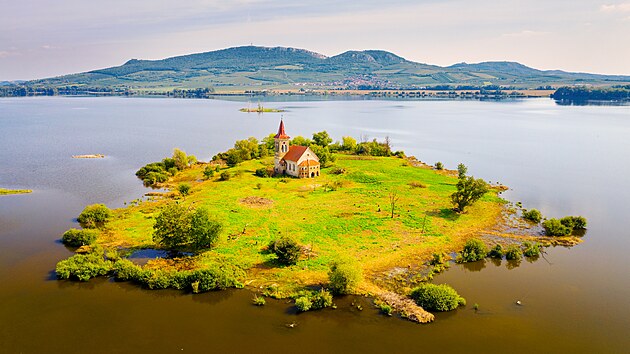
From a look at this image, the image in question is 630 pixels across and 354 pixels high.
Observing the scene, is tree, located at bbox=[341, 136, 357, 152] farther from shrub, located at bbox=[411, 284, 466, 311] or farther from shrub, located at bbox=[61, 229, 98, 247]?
shrub, located at bbox=[411, 284, 466, 311]

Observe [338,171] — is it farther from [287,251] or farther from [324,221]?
[287,251]

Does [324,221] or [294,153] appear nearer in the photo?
[324,221]

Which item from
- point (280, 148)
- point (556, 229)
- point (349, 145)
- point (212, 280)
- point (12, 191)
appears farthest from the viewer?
point (349, 145)

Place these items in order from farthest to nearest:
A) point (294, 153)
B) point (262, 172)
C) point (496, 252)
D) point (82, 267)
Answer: point (262, 172), point (294, 153), point (496, 252), point (82, 267)

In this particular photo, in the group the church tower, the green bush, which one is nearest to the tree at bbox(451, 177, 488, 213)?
the church tower

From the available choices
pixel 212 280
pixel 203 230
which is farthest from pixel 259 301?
pixel 203 230

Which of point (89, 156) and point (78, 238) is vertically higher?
point (89, 156)

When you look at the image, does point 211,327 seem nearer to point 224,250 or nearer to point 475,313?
point 224,250
